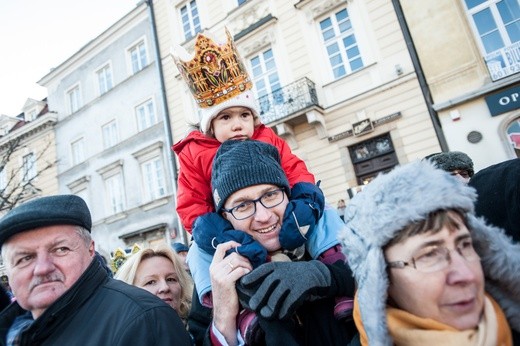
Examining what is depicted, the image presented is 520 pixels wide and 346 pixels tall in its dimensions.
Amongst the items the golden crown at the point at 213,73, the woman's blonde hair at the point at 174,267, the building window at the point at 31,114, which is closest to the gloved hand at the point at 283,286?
the golden crown at the point at 213,73

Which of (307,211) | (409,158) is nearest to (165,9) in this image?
(409,158)

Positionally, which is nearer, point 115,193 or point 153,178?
point 153,178

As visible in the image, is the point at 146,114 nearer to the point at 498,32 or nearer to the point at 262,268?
the point at 498,32

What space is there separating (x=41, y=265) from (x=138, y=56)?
51.7 feet

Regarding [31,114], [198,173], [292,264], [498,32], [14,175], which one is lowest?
[292,264]

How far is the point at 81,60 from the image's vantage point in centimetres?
1791

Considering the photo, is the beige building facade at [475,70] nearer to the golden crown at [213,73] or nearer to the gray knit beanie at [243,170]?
the golden crown at [213,73]

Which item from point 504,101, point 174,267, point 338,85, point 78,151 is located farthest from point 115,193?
point 504,101

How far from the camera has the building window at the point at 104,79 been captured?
16.9 metres

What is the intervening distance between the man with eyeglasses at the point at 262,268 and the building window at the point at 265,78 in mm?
9525

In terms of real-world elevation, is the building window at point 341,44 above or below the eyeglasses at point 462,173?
above

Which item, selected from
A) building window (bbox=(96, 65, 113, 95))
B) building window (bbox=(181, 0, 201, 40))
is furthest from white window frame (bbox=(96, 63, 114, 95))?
building window (bbox=(181, 0, 201, 40))

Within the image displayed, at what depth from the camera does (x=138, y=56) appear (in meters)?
15.6

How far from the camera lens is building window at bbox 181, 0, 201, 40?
13531 millimetres
